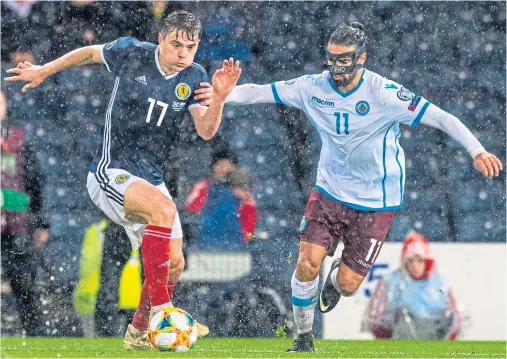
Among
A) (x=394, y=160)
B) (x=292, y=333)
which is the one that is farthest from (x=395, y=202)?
(x=292, y=333)

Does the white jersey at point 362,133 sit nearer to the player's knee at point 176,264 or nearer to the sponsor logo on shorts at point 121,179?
the player's knee at point 176,264

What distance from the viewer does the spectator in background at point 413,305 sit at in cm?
1088

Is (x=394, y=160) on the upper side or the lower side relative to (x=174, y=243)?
upper

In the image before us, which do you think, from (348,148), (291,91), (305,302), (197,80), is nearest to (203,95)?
(197,80)

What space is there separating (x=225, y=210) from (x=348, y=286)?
242cm

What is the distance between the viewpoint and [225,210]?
37.5 ft

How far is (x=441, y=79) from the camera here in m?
13.2

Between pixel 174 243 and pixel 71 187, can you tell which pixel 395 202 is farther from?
pixel 71 187

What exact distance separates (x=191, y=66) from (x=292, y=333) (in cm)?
326

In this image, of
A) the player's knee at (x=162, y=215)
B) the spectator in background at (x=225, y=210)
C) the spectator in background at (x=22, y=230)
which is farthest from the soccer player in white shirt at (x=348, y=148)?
the spectator in background at (x=22, y=230)

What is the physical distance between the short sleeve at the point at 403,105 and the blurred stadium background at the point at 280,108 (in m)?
3.43

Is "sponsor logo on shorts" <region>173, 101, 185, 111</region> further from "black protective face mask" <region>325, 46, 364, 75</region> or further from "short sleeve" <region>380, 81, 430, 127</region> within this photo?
"short sleeve" <region>380, 81, 430, 127</region>

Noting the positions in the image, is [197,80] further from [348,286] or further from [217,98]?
[348,286]

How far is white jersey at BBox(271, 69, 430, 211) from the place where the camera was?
8.76m
